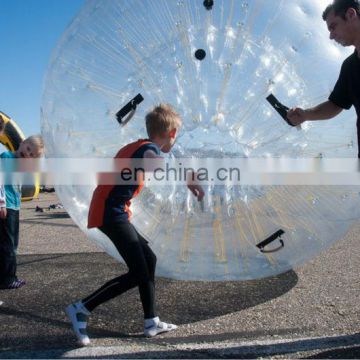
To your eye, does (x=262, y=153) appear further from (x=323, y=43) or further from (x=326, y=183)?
(x=323, y=43)

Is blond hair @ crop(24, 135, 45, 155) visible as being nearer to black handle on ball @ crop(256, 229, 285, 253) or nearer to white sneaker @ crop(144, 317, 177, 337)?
white sneaker @ crop(144, 317, 177, 337)

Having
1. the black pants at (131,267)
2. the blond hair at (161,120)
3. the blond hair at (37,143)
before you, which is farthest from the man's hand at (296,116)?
the blond hair at (37,143)

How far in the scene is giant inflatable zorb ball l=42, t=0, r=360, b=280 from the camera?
3090 mm

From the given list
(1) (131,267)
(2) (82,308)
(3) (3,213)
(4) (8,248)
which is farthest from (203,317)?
(4) (8,248)

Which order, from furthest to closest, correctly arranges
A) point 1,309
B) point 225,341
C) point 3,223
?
point 3,223 < point 1,309 < point 225,341

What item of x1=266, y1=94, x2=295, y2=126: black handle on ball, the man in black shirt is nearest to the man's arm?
the man in black shirt

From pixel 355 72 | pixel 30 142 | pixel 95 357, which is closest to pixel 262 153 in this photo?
pixel 355 72

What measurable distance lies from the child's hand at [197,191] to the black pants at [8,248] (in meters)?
1.87

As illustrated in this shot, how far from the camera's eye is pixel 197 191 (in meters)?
2.86

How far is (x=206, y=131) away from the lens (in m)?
3.12

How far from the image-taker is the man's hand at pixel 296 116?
115 inches

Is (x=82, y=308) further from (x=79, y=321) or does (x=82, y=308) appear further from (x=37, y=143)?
(x=37, y=143)

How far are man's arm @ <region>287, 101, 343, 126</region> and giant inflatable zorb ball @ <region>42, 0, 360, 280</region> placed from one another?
0.59 ft

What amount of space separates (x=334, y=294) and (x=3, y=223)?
2557 mm
